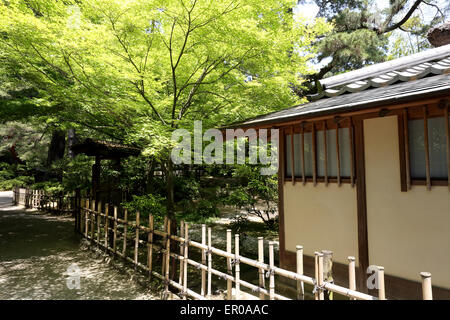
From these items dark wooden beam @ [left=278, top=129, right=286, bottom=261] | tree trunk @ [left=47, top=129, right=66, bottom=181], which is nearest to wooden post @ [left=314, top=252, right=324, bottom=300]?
dark wooden beam @ [left=278, top=129, right=286, bottom=261]

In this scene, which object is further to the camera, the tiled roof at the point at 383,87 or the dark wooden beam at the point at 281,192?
the dark wooden beam at the point at 281,192

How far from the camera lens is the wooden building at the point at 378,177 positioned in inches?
156

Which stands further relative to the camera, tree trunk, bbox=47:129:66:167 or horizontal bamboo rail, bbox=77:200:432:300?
tree trunk, bbox=47:129:66:167

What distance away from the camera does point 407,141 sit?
171 inches

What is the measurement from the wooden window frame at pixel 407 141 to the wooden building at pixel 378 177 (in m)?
0.01

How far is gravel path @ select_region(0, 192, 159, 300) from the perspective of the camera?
5.84m

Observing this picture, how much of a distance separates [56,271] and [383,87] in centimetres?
817

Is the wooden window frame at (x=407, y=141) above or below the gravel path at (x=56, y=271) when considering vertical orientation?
above

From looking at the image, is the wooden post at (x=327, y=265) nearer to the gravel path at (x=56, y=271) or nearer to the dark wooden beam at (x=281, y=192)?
the dark wooden beam at (x=281, y=192)

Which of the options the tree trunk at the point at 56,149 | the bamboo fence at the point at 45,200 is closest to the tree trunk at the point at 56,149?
the tree trunk at the point at 56,149

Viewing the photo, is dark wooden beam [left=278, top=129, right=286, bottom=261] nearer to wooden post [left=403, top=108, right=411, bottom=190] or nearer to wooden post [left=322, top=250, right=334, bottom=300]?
wooden post [left=403, top=108, right=411, bottom=190]

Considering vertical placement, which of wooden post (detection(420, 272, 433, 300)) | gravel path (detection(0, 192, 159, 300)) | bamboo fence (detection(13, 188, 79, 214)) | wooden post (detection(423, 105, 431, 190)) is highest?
wooden post (detection(423, 105, 431, 190))

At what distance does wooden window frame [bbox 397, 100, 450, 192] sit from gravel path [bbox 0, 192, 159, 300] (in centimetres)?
502

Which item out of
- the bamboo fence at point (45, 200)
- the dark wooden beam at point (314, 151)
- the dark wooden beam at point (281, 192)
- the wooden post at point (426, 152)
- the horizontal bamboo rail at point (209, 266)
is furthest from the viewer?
the bamboo fence at point (45, 200)
